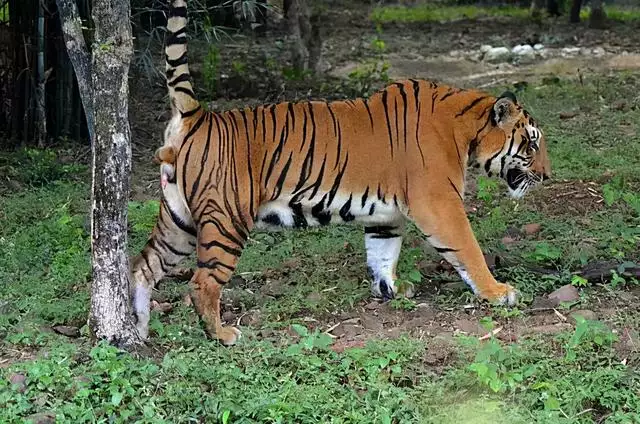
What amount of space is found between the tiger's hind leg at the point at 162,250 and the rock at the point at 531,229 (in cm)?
239

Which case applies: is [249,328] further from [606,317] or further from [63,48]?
[63,48]

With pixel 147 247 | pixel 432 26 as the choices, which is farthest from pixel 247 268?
pixel 432 26

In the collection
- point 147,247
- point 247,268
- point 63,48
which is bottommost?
point 247,268

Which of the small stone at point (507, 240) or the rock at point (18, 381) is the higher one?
the rock at point (18, 381)

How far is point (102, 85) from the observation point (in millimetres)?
4359

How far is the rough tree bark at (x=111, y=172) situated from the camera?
435 centimetres

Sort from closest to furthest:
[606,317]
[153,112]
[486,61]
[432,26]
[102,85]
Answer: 1. [102,85]
2. [606,317]
3. [153,112]
4. [486,61]
5. [432,26]

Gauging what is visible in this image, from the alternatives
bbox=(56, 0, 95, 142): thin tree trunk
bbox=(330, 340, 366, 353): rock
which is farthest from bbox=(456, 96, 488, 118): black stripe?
bbox=(56, 0, 95, 142): thin tree trunk

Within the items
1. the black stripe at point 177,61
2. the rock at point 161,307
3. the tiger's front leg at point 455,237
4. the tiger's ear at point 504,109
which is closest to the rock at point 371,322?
the tiger's front leg at point 455,237

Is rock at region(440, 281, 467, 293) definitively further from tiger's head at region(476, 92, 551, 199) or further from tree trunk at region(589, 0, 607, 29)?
tree trunk at region(589, 0, 607, 29)

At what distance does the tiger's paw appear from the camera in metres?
5.09

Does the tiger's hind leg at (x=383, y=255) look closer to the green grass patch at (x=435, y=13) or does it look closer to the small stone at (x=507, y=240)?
the small stone at (x=507, y=240)

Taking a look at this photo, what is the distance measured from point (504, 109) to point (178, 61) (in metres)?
1.80

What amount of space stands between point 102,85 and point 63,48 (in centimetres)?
483
